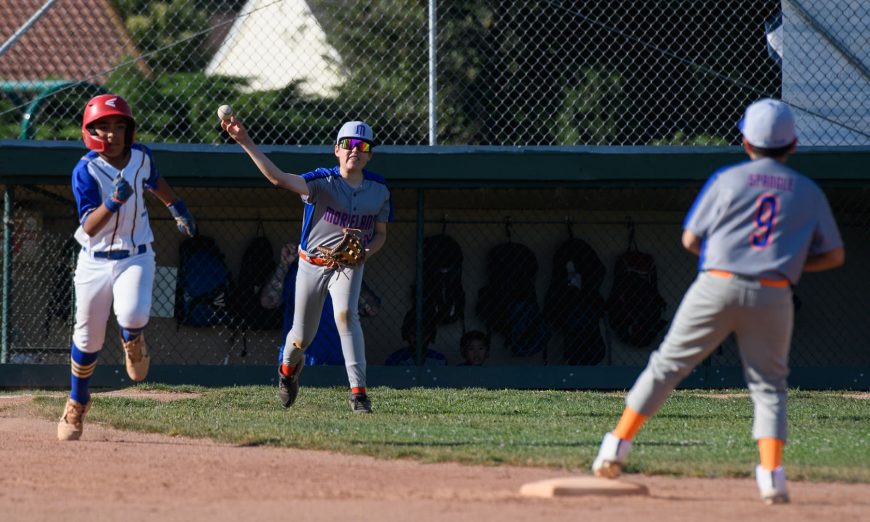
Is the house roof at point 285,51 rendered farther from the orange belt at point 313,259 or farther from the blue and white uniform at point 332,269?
the orange belt at point 313,259

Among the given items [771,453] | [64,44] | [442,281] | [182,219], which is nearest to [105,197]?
[182,219]

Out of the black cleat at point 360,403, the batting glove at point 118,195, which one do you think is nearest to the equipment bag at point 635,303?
the black cleat at point 360,403

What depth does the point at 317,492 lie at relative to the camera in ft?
15.0

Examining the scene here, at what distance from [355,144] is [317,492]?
3.40 metres

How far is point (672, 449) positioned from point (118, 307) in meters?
2.93

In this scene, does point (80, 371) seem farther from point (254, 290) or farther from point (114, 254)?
point (254, 290)

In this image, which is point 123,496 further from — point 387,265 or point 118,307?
point 387,265

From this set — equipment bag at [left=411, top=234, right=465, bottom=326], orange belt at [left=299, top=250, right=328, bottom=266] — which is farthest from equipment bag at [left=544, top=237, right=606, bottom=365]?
orange belt at [left=299, top=250, right=328, bottom=266]

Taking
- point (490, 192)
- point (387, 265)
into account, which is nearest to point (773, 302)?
point (490, 192)

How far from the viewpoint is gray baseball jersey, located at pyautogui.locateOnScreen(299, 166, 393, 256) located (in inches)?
300

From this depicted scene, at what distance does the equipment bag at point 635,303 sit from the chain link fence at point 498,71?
1.36 metres

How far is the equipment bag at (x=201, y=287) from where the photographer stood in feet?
40.4

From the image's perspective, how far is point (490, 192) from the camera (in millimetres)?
11688

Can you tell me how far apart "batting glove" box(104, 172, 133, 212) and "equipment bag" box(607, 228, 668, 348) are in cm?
759
